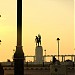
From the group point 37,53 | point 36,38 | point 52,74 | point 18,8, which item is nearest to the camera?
point 18,8

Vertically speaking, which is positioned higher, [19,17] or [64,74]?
[19,17]

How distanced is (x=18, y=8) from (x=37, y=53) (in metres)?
79.1

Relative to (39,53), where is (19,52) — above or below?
above

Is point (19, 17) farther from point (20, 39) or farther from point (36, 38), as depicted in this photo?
point (36, 38)

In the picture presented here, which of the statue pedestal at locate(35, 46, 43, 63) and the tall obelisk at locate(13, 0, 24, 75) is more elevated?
the tall obelisk at locate(13, 0, 24, 75)

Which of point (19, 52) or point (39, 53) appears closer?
point (19, 52)

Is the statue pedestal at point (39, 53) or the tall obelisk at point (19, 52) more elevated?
the tall obelisk at point (19, 52)

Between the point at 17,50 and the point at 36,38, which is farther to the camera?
the point at 36,38

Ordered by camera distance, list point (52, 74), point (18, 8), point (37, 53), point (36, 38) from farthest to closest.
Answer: point (36, 38), point (37, 53), point (52, 74), point (18, 8)

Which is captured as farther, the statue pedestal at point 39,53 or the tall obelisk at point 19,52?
the statue pedestal at point 39,53

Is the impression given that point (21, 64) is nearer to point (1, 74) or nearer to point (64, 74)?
point (1, 74)

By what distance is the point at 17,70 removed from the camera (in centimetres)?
1344

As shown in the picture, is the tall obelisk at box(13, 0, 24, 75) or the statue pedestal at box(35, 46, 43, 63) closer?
the tall obelisk at box(13, 0, 24, 75)

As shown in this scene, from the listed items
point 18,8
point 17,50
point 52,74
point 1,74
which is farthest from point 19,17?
point 52,74
